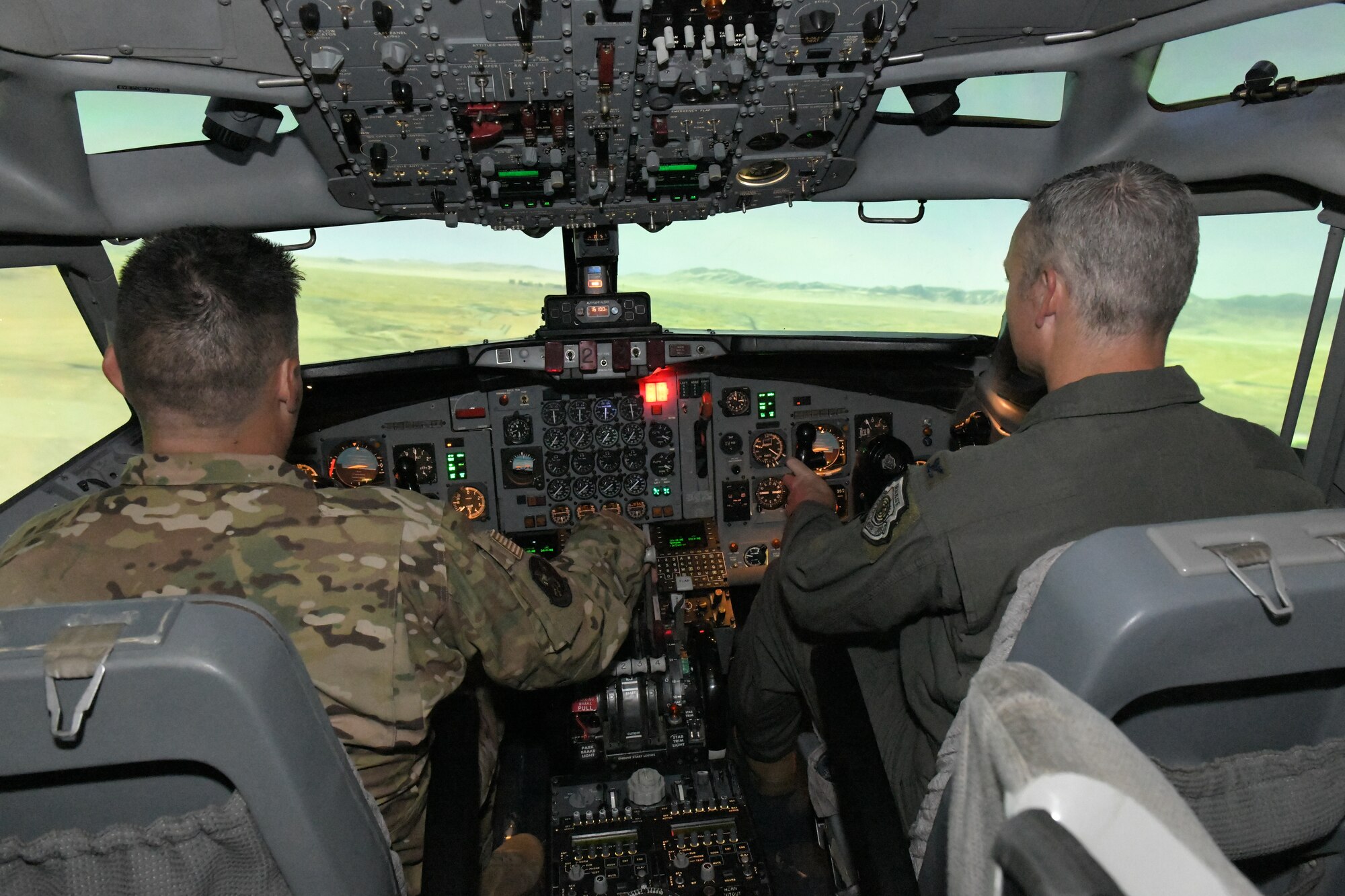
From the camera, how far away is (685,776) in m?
2.70

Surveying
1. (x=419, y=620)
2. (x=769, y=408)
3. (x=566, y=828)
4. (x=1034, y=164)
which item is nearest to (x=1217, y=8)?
(x=1034, y=164)

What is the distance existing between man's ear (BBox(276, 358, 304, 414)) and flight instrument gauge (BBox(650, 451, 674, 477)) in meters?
1.99

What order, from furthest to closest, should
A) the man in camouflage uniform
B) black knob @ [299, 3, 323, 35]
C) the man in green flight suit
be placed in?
black knob @ [299, 3, 323, 35], the man in green flight suit, the man in camouflage uniform

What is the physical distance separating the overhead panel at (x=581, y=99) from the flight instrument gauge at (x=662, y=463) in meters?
0.93

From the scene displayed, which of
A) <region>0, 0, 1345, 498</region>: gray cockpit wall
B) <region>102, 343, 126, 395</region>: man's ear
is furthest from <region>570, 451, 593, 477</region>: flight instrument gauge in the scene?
<region>102, 343, 126, 395</region>: man's ear

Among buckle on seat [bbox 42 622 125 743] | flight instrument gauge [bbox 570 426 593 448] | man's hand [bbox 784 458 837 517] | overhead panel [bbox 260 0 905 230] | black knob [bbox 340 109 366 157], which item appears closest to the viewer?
buckle on seat [bbox 42 622 125 743]

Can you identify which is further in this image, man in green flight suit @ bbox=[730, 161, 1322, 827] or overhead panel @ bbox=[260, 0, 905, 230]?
overhead panel @ bbox=[260, 0, 905, 230]

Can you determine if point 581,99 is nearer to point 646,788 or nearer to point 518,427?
point 518,427

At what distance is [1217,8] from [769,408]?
1.91 meters

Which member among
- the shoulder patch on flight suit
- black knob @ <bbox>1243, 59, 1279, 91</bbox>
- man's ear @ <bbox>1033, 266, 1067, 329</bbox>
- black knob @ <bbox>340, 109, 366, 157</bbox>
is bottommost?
the shoulder patch on flight suit

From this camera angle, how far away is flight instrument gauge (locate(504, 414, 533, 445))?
339 centimetres

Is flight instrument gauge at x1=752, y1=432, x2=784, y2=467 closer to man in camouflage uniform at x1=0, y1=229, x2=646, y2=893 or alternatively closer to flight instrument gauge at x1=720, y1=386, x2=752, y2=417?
flight instrument gauge at x1=720, y1=386, x2=752, y2=417

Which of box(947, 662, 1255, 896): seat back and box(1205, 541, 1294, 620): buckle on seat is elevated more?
box(947, 662, 1255, 896): seat back

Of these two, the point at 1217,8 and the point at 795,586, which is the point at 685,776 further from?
the point at 1217,8
